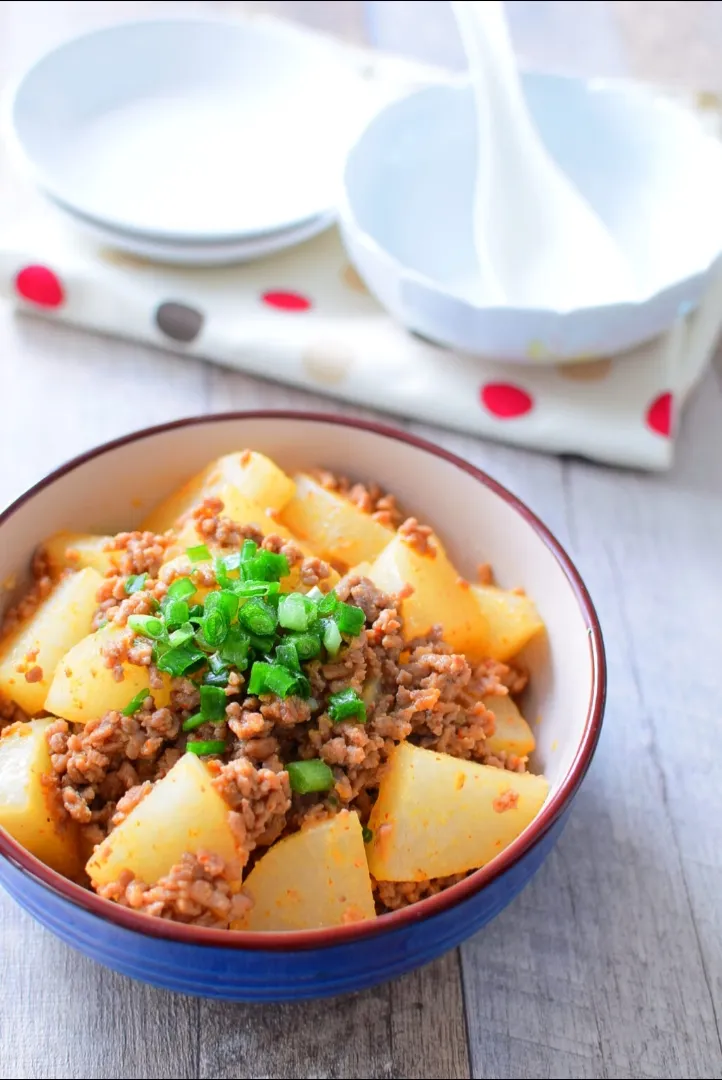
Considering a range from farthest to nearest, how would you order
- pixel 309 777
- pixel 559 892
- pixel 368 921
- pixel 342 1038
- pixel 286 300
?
pixel 286 300 < pixel 559 892 < pixel 342 1038 < pixel 309 777 < pixel 368 921

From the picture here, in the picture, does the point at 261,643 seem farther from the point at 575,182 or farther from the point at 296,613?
the point at 575,182

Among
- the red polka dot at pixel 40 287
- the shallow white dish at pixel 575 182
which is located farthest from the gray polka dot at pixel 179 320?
the shallow white dish at pixel 575 182

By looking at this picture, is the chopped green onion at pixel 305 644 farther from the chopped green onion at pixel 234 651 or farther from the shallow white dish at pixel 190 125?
the shallow white dish at pixel 190 125

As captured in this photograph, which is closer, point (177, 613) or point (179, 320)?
point (177, 613)

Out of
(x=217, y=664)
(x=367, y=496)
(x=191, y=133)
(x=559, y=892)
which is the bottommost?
(x=559, y=892)

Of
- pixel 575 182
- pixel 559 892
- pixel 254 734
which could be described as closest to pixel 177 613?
pixel 254 734

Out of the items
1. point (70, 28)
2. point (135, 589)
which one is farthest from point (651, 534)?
point (70, 28)
